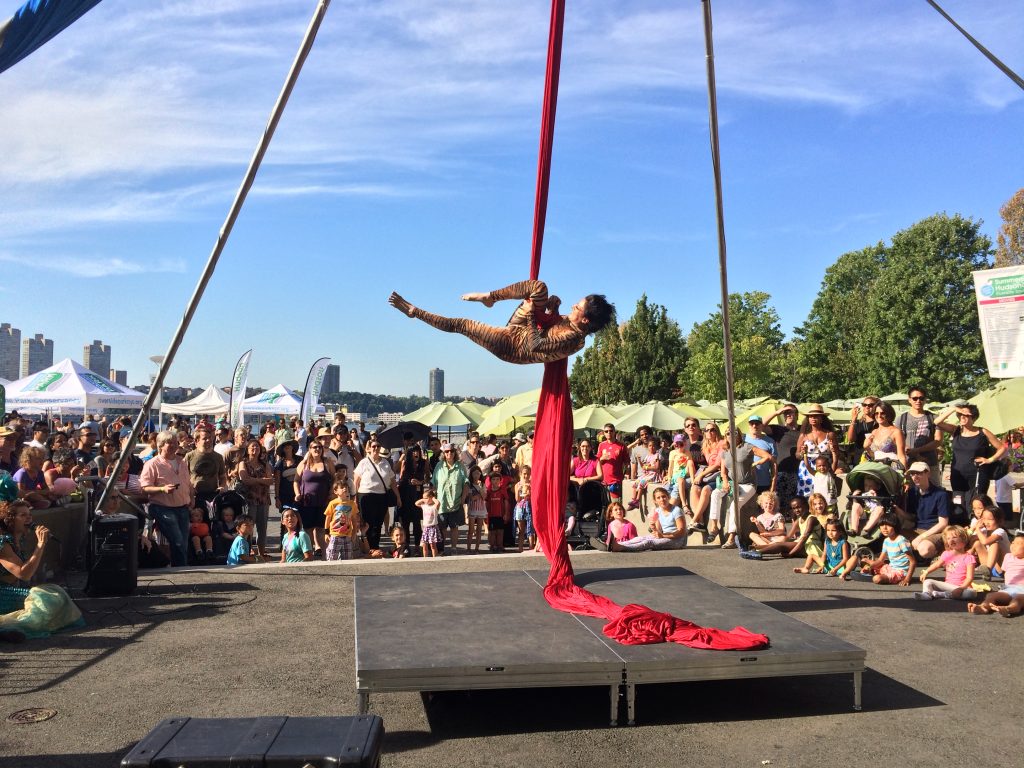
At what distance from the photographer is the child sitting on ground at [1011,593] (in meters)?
6.52

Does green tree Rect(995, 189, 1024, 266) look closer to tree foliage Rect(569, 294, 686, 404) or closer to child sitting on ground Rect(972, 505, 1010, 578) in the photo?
tree foliage Rect(569, 294, 686, 404)

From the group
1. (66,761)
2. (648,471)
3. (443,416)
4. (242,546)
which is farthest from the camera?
(443,416)

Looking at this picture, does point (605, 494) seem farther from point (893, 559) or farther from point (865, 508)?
point (893, 559)

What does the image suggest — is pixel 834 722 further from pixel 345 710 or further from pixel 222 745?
pixel 222 745

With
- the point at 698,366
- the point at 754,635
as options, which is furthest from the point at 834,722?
the point at 698,366

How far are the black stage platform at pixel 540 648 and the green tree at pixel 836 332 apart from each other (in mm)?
37339

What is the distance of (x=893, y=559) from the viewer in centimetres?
Result: 785

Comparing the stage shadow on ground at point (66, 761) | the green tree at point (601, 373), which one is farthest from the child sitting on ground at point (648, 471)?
the green tree at point (601, 373)

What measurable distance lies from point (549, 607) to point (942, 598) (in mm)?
3431

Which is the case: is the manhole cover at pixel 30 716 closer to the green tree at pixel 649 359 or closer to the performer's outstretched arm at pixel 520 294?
the performer's outstretched arm at pixel 520 294

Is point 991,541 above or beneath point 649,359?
beneath

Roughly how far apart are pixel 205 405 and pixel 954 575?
2718 cm

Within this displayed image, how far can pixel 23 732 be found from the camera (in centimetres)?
430

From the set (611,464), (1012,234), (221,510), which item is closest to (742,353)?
(1012,234)
